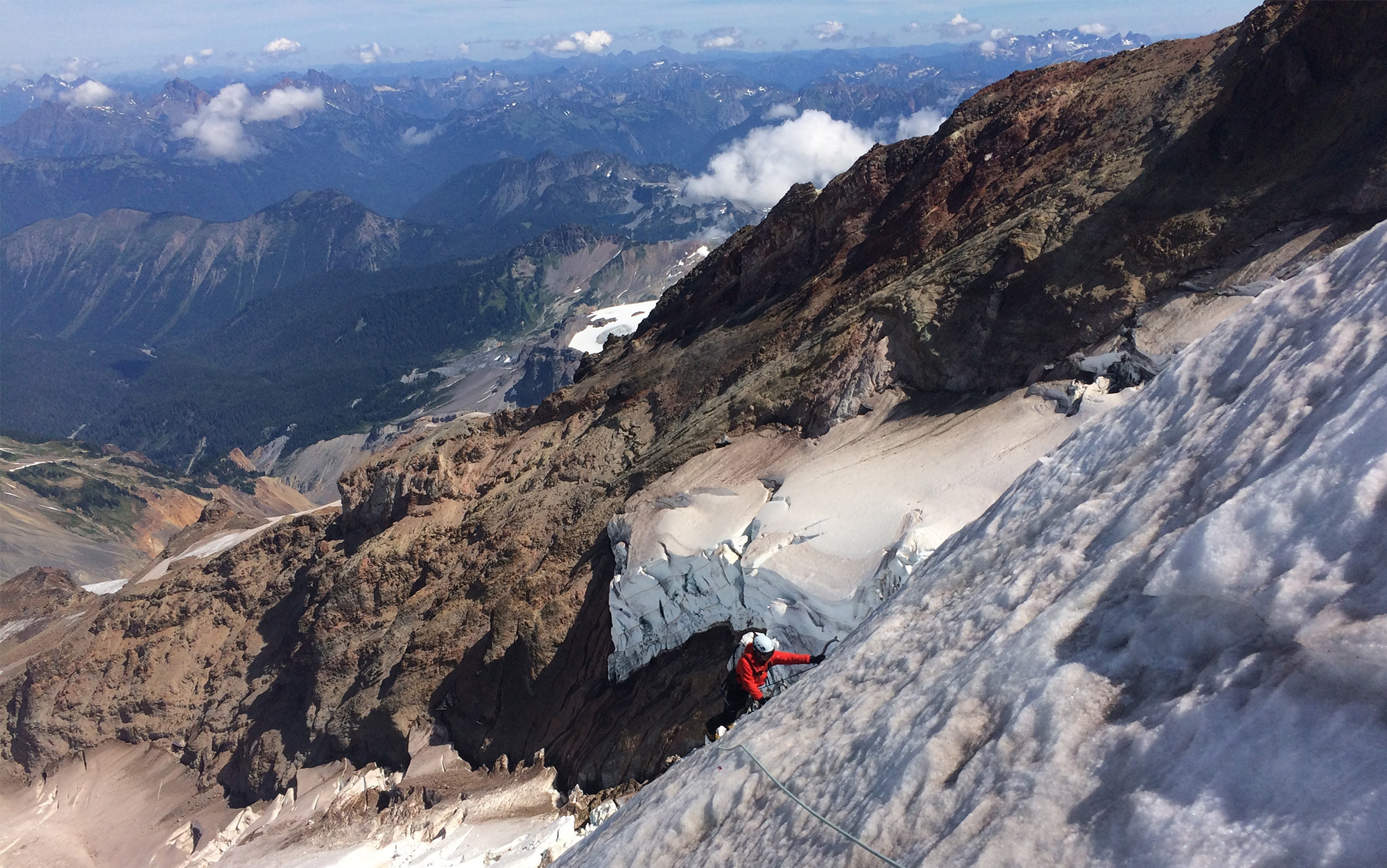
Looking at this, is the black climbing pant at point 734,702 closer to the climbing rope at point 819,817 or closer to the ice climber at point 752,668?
the ice climber at point 752,668

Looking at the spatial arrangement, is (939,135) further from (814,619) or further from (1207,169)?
(814,619)

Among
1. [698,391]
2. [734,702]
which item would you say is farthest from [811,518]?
[698,391]

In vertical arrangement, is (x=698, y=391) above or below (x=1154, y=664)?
below

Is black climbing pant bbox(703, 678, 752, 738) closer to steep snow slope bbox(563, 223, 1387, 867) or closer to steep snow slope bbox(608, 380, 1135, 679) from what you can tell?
steep snow slope bbox(608, 380, 1135, 679)

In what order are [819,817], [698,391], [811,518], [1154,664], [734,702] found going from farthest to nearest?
1. [698,391]
2. [811,518]
3. [734,702]
4. [819,817]
5. [1154,664]

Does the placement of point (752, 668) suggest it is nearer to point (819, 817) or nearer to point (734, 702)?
point (734, 702)

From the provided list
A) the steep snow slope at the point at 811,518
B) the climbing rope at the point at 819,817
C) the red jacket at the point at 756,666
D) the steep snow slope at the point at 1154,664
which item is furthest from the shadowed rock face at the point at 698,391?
the steep snow slope at the point at 1154,664
